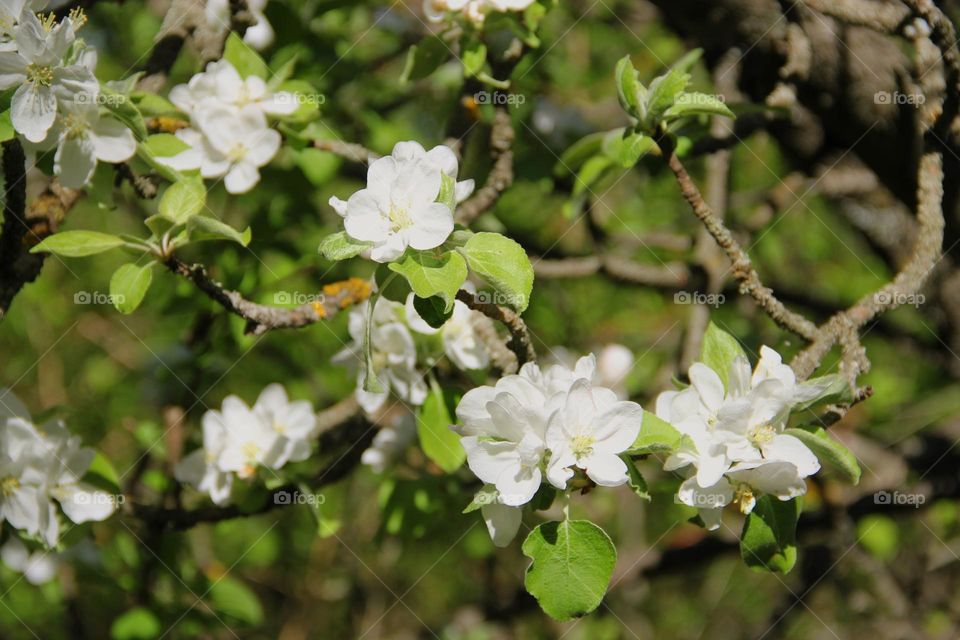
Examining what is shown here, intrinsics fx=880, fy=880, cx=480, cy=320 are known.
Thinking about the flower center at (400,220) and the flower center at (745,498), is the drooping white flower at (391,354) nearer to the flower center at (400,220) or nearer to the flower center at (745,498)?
the flower center at (400,220)

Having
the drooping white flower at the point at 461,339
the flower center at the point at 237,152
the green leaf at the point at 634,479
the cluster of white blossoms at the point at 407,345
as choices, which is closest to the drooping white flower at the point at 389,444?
the cluster of white blossoms at the point at 407,345

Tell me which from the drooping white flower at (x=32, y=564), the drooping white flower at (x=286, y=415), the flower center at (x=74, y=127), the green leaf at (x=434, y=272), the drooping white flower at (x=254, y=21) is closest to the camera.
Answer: the green leaf at (x=434, y=272)

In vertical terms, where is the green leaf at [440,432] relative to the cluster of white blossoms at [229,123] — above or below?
below

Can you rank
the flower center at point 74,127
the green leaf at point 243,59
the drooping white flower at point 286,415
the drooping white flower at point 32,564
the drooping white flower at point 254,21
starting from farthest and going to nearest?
the drooping white flower at point 32,564, the drooping white flower at point 254,21, the drooping white flower at point 286,415, the green leaf at point 243,59, the flower center at point 74,127

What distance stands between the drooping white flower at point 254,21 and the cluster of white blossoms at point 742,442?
1157 millimetres

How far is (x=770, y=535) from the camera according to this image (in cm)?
117

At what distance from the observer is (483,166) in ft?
6.57

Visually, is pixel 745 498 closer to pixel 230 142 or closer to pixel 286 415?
pixel 286 415

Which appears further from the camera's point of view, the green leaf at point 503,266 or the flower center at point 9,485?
the flower center at point 9,485

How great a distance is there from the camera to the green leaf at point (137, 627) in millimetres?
2004

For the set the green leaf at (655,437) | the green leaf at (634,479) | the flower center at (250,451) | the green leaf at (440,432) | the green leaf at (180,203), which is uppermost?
the green leaf at (655,437)

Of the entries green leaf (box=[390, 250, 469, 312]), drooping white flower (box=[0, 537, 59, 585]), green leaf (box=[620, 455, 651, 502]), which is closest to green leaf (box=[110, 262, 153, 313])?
green leaf (box=[390, 250, 469, 312])

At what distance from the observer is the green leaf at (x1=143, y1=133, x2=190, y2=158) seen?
1.47 metres

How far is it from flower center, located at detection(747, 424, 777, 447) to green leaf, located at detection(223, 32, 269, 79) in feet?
3.46
